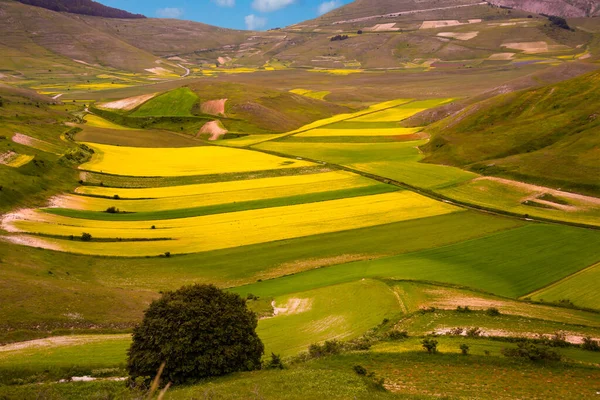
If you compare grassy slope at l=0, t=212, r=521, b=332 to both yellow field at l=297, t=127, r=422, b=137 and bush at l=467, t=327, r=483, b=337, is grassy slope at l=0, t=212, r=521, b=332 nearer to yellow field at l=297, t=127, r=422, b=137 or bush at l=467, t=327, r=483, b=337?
bush at l=467, t=327, r=483, b=337

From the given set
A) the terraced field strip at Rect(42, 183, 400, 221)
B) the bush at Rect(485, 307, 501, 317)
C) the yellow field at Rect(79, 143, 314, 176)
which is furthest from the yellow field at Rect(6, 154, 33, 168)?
the bush at Rect(485, 307, 501, 317)

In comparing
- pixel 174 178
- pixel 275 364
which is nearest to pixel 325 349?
pixel 275 364

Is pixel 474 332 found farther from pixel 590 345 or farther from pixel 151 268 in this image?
pixel 151 268

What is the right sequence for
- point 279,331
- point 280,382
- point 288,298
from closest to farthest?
point 280,382 < point 279,331 < point 288,298

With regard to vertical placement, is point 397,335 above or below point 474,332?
below

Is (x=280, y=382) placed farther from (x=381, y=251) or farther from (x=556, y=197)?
(x=556, y=197)

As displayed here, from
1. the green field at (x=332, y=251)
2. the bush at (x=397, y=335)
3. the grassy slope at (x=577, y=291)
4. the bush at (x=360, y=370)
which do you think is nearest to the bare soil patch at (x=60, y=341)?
the green field at (x=332, y=251)

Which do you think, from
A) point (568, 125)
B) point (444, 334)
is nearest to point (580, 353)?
point (444, 334)

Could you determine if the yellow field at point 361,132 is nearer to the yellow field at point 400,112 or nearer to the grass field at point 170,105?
the yellow field at point 400,112
